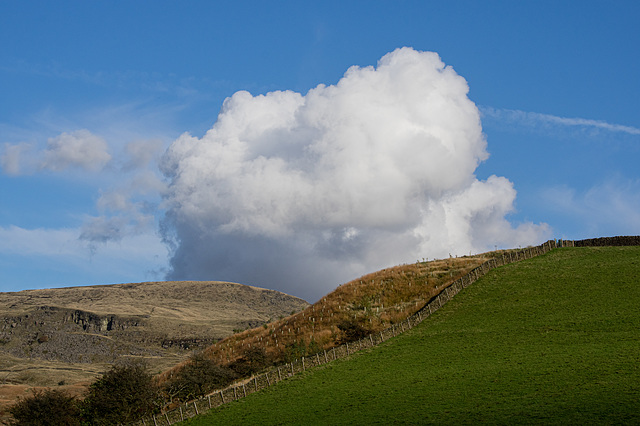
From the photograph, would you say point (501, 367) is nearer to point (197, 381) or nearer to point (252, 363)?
point (197, 381)

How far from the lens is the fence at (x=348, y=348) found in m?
49.3

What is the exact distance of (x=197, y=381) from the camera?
63125 millimetres

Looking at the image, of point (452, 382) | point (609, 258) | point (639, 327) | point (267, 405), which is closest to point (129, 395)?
point (267, 405)

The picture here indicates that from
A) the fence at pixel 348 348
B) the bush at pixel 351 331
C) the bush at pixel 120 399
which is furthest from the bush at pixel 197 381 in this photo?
the bush at pixel 351 331

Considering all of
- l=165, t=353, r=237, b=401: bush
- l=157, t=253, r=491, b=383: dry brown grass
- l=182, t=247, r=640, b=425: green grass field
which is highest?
l=157, t=253, r=491, b=383: dry brown grass

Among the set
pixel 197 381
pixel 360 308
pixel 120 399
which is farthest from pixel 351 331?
pixel 120 399

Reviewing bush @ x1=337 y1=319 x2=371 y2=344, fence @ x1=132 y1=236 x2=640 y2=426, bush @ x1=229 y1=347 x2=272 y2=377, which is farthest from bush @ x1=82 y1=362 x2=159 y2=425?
bush @ x1=337 y1=319 x2=371 y2=344

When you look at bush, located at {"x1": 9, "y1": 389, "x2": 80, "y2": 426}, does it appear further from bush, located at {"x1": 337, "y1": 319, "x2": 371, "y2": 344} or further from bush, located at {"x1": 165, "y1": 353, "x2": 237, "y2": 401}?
bush, located at {"x1": 337, "y1": 319, "x2": 371, "y2": 344}

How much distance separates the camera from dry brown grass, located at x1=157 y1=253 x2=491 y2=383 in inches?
2928

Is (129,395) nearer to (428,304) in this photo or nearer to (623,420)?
(428,304)

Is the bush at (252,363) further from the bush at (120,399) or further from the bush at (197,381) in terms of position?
the bush at (120,399)

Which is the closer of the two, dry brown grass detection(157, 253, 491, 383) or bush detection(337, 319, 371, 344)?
bush detection(337, 319, 371, 344)

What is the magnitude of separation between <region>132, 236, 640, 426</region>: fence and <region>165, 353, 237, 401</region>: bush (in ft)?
14.0

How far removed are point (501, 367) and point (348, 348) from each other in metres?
16.7
